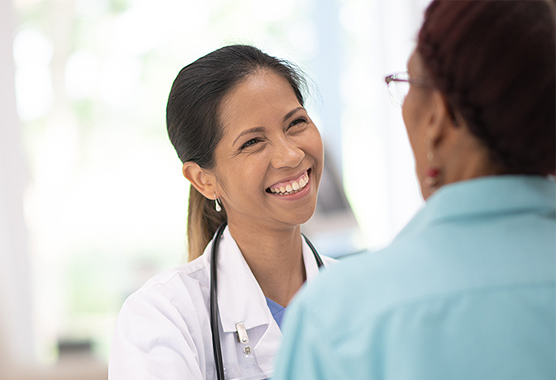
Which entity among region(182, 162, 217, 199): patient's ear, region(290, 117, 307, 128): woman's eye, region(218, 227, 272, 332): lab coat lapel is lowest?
region(218, 227, 272, 332): lab coat lapel

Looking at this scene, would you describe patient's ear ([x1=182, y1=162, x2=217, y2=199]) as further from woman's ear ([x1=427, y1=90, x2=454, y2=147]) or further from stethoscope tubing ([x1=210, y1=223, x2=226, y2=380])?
woman's ear ([x1=427, y1=90, x2=454, y2=147])

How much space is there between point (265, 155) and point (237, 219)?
222 mm

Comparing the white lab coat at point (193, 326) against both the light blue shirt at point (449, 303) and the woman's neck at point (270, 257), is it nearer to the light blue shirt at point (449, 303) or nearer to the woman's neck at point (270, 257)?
the woman's neck at point (270, 257)

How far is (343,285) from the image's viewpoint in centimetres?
69

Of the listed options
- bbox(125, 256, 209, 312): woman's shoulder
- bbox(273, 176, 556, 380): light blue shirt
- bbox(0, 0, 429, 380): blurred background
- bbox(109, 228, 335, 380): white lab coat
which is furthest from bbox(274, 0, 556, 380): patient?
bbox(0, 0, 429, 380): blurred background

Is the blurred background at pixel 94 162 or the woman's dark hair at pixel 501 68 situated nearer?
the woman's dark hair at pixel 501 68

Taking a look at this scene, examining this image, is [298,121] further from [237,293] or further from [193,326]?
[193,326]

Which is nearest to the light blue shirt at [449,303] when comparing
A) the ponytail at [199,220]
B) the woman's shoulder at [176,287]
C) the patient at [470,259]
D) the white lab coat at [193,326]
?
the patient at [470,259]

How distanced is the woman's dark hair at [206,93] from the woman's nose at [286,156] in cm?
16

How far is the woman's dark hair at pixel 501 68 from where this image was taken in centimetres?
65

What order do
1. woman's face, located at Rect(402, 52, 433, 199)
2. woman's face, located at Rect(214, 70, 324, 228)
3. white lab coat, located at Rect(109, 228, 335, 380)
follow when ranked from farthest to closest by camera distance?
woman's face, located at Rect(214, 70, 324, 228) → white lab coat, located at Rect(109, 228, 335, 380) → woman's face, located at Rect(402, 52, 433, 199)

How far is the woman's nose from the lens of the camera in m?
1.49

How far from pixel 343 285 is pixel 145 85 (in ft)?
9.93

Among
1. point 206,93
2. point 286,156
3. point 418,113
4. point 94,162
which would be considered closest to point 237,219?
point 286,156
